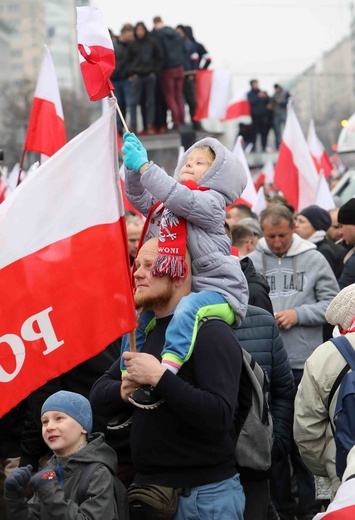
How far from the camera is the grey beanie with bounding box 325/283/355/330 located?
5.10 m

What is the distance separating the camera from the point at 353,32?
72.2m

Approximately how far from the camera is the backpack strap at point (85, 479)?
4.45 metres

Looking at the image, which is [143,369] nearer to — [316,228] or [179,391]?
[179,391]

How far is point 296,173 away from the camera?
44.4 feet

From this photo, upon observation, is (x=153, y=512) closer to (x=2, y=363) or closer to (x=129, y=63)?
(x=2, y=363)

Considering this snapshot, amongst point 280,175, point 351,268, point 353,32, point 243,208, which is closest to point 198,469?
point 351,268

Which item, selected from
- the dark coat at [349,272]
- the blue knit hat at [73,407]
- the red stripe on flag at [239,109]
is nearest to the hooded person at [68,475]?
the blue knit hat at [73,407]

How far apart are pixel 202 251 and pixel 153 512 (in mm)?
1016

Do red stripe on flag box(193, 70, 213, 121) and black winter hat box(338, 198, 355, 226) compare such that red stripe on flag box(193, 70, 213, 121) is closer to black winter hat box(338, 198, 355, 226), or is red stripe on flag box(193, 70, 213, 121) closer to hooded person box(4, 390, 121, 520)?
black winter hat box(338, 198, 355, 226)

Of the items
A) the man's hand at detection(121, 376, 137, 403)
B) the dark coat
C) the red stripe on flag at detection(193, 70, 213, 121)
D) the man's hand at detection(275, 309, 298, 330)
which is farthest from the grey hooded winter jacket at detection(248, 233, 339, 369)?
the red stripe on flag at detection(193, 70, 213, 121)

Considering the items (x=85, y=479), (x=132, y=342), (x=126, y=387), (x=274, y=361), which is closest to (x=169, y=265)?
(x=132, y=342)

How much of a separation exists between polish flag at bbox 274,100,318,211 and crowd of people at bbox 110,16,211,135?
283 inches

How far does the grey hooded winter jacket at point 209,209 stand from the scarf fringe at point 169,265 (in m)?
0.12

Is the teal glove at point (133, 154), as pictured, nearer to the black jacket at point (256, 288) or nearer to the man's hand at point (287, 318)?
the black jacket at point (256, 288)
